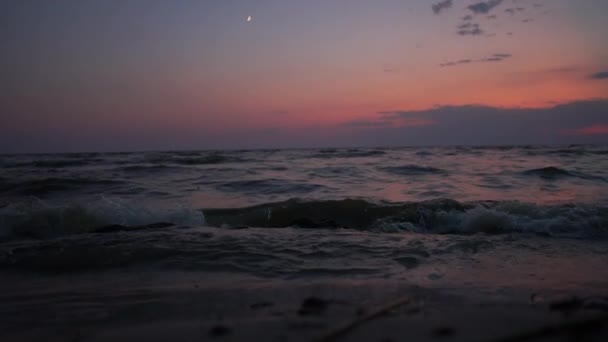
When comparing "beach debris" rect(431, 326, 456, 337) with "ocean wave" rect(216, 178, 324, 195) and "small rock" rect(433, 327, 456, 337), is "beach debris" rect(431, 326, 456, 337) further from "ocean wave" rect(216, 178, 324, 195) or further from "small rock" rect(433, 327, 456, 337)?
"ocean wave" rect(216, 178, 324, 195)

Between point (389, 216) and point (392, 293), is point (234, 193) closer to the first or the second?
point (389, 216)

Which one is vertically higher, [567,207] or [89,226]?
[567,207]

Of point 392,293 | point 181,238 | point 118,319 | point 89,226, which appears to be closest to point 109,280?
point 118,319

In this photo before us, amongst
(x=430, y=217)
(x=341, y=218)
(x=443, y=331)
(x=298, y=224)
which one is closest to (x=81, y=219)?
(x=298, y=224)

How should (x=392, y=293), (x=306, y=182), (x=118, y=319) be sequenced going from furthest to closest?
(x=306, y=182) → (x=392, y=293) → (x=118, y=319)

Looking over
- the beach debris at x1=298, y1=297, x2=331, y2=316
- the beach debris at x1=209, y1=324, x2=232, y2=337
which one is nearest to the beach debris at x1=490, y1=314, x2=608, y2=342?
the beach debris at x1=298, y1=297, x2=331, y2=316

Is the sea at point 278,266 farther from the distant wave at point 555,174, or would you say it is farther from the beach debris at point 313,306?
the distant wave at point 555,174

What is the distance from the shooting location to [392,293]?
2553mm

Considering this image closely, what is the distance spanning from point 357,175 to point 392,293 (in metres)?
11.0

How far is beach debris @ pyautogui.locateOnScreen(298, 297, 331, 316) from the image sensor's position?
2.14 metres

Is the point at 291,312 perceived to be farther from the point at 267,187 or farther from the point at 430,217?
the point at 267,187

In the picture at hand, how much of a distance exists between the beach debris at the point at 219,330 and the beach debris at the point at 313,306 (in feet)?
1.31

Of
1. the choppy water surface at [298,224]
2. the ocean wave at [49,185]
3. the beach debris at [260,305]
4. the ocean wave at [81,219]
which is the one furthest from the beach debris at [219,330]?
the ocean wave at [49,185]

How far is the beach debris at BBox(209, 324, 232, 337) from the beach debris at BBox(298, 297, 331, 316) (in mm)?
400
